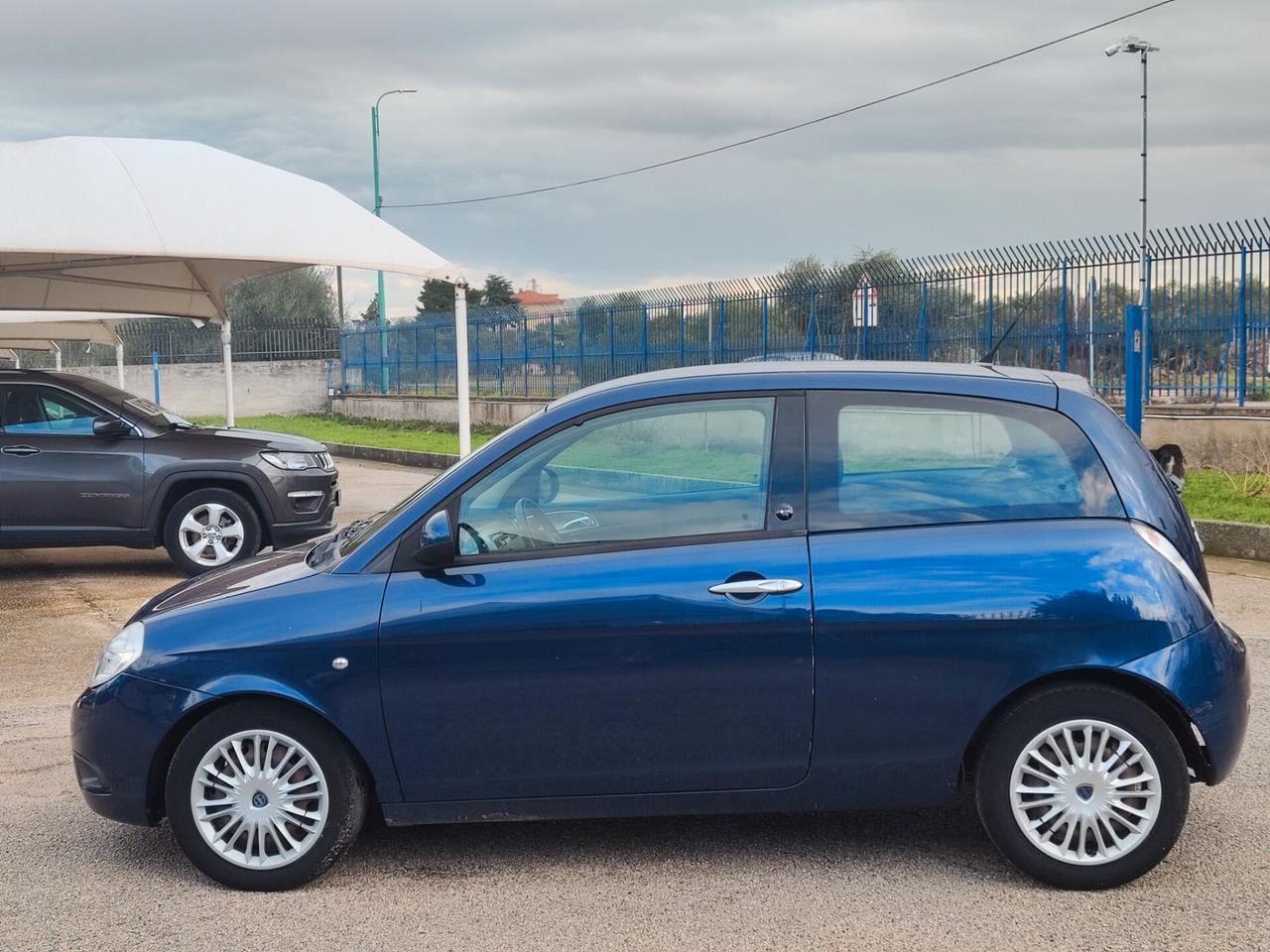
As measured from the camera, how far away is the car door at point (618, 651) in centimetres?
392

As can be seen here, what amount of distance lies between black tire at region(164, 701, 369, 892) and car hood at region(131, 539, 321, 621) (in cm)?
40

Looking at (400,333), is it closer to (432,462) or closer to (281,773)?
(432,462)

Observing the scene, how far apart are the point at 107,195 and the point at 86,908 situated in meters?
9.04

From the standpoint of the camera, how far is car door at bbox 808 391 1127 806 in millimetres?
3898

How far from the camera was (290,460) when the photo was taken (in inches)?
413

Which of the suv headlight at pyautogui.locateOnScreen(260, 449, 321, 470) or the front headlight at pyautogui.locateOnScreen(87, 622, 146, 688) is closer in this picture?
the front headlight at pyautogui.locateOnScreen(87, 622, 146, 688)

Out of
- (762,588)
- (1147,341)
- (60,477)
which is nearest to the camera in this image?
(762,588)

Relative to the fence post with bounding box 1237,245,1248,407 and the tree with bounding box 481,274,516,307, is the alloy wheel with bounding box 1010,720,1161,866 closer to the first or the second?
the fence post with bounding box 1237,245,1248,407

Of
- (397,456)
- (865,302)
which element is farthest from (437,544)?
(397,456)

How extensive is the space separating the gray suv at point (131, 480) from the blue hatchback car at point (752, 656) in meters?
6.21

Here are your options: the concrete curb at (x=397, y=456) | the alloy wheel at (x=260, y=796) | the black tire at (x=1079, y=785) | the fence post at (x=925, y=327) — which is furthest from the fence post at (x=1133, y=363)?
the concrete curb at (x=397, y=456)

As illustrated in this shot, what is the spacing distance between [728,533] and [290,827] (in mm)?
1609

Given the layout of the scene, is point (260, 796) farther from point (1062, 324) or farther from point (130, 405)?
point (1062, 324)

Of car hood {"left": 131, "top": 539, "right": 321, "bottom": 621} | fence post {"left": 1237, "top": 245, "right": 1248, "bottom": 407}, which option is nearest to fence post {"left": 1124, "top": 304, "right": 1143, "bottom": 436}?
→ fence post {"left": 1237, "top": 245, "right": 1248, "bottom": 407}
